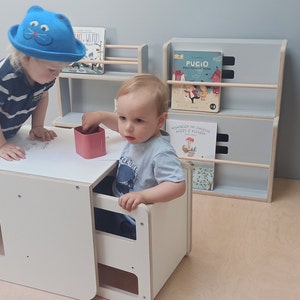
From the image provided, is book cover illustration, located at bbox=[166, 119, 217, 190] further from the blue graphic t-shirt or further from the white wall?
the blue graphic t-shirt

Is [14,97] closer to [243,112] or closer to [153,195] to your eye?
[153,195]

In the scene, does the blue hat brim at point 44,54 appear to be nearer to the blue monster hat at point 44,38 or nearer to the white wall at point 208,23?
the blue monster hat at point 44,38

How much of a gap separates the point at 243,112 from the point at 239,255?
1.80ft

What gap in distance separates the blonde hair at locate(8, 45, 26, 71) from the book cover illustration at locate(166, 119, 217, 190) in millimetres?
682

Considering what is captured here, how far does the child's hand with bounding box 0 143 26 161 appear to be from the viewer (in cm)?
120

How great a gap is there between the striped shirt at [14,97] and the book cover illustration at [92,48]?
54 centimetres

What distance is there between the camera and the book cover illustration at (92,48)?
1860 mm

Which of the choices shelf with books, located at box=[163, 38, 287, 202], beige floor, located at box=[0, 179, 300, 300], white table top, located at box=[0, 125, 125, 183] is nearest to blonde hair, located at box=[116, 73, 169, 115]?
white table top, located at box=[0, 125, 125, 183]

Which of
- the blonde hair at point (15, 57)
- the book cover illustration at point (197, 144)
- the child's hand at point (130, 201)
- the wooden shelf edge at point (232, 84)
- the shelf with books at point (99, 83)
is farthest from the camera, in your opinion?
the shelf with books at point (99, 83)

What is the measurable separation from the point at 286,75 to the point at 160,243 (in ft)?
2.97

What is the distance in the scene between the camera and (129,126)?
1.07 meters

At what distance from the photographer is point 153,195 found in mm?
1062

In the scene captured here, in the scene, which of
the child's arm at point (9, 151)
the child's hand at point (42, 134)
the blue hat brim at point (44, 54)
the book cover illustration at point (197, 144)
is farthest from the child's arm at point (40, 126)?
the book cover illustration at point (197, 144)

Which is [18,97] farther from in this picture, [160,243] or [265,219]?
[265,219]
